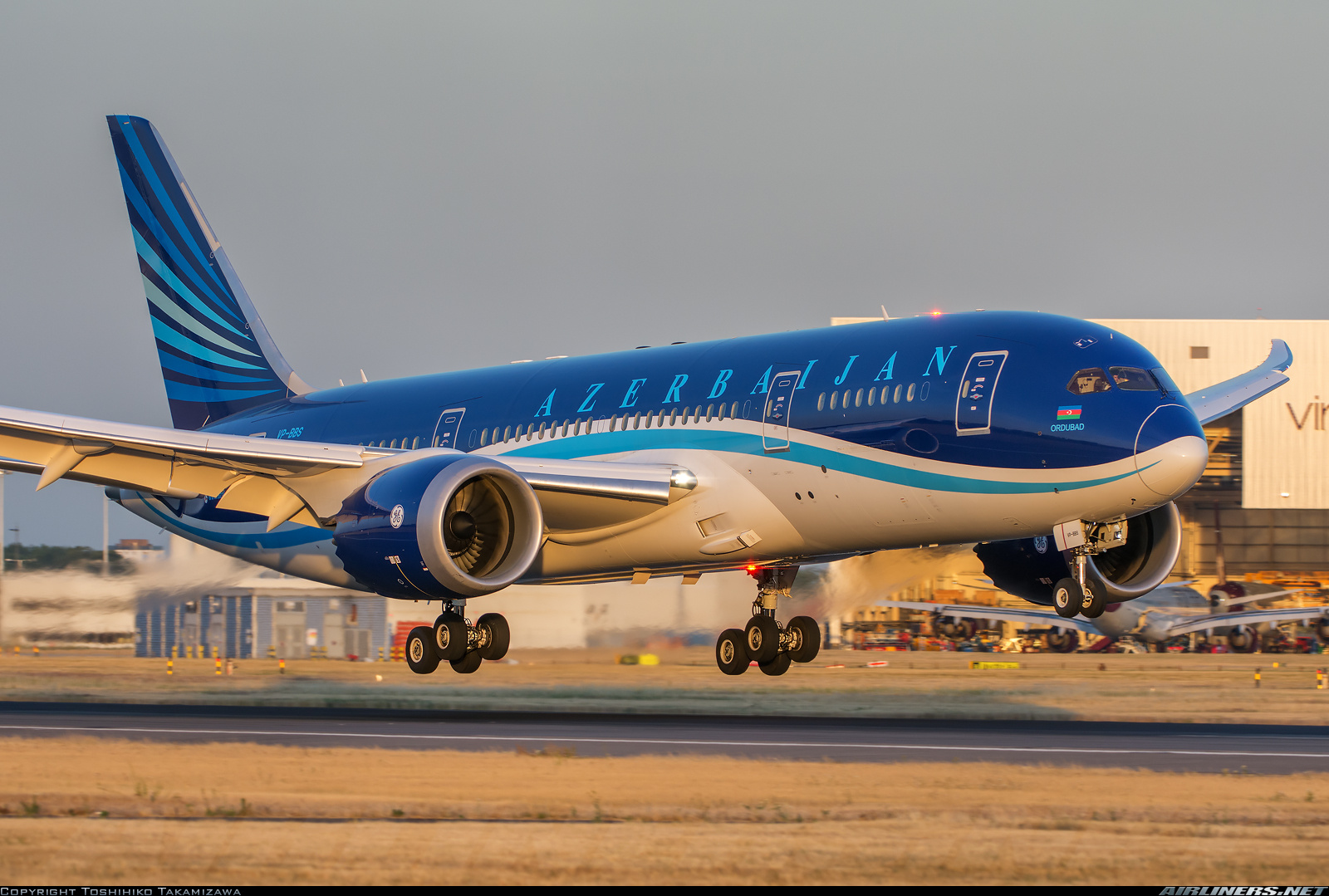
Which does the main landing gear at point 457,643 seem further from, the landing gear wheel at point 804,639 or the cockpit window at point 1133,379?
the cockpit window at point 1133,379

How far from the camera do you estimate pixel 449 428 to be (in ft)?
102

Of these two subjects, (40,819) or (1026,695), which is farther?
(1026,695)

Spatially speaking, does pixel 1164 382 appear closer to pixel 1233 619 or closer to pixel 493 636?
pixel 493 636

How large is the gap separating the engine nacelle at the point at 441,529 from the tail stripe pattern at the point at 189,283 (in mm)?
13737

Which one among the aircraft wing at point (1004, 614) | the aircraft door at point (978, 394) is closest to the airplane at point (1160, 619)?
the aircraft wing at point (1004, 614)

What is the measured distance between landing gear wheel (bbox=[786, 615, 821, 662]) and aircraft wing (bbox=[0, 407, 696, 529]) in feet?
17.1

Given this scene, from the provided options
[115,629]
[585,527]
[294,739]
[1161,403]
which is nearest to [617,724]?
Result: [585,527]

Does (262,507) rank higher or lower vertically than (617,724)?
higher

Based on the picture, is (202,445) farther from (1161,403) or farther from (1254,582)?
(1254,582)

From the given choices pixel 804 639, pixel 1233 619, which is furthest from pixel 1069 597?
pixel 1233 619

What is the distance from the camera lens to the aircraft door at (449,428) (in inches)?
1215

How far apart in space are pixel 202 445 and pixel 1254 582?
56.4 metres

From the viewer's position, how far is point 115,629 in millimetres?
39469
